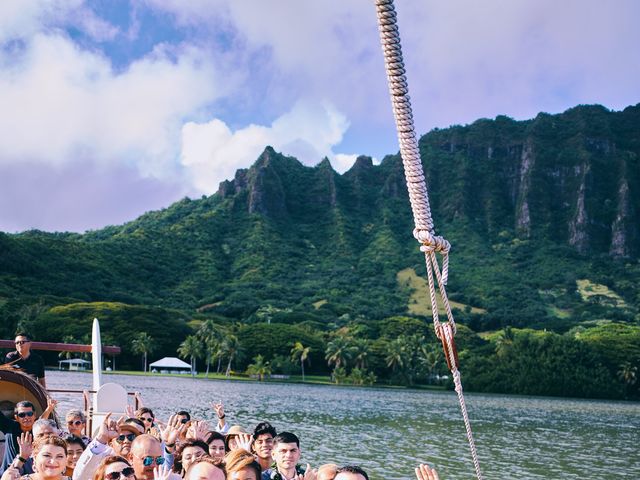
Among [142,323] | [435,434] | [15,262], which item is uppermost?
[15,262]

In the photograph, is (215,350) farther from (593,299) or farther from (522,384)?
(593,299)

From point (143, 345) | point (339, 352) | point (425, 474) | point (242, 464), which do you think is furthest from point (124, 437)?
point (143, 345)

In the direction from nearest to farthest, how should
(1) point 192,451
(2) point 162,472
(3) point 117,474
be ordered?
1. (3) point 117,474
2. (2) point 162,472
3. (1) point 192,451

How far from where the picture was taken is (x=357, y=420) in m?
44.3

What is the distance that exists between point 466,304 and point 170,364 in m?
86.5

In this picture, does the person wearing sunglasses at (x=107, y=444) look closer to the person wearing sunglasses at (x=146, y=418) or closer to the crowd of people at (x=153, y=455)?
the crowd of people at (x=153, y=455)

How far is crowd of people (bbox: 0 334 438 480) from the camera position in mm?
4770

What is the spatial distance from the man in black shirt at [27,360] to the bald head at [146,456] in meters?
5.87

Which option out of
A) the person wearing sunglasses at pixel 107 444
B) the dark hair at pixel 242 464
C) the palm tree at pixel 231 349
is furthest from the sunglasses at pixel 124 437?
the palm tree at pixel 231 349

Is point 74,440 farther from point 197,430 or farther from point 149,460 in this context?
point 149,460

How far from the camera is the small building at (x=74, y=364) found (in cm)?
9406

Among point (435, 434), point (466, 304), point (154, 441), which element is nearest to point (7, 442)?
point (154, 441)

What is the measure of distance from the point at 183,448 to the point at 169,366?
333 ft

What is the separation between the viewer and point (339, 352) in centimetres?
10406
